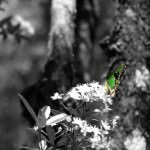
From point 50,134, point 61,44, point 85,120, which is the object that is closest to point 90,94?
point 85,120

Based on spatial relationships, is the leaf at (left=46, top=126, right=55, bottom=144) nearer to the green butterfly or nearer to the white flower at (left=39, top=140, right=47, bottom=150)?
the white flower at (left=39, top=140, right=47, bottom=150)

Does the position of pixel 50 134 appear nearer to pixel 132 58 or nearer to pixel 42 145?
pixel 42 145

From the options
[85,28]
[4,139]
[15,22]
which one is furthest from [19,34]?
[4,139]

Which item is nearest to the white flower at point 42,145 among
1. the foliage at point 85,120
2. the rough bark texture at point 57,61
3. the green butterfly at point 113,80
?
the foliage at point 85,120

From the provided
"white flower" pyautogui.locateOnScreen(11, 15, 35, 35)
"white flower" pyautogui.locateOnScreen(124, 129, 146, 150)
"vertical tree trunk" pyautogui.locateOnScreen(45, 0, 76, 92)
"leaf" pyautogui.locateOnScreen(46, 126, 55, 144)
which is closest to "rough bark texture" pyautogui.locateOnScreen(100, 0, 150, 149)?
"white flower" pyautogui.locateOnScreen(124, 129, 146, 150)

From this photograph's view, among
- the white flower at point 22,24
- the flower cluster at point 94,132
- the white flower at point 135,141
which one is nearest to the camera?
the flower cluster at point 94,132

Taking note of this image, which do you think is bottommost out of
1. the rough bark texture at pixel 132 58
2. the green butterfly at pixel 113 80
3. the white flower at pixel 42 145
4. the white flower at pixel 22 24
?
the white flower at pixel 42 145

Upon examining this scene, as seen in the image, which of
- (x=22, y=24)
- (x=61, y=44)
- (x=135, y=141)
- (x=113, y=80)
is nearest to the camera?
(x=113, y=80)

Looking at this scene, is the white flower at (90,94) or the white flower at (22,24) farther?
the white flower at (22,24)

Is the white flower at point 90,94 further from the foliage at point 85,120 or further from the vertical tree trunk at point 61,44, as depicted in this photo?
the vertical tree trunk at point 61,44

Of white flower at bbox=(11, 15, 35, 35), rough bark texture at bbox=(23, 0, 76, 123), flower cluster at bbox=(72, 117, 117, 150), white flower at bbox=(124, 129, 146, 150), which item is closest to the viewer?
flower cluster at bbox=(72, 117, 117, 150)

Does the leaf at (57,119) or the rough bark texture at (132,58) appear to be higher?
the rough bark texture at (132,58)

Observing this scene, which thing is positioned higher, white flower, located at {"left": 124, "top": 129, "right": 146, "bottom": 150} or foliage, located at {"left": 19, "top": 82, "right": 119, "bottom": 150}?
white flower, located at {"left": 124, "top": 129, "right": 146, "bottom": 150}

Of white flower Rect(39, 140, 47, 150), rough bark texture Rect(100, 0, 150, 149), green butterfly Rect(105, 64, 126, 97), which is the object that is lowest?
white flower Rect(39, 140, 47, 150)
